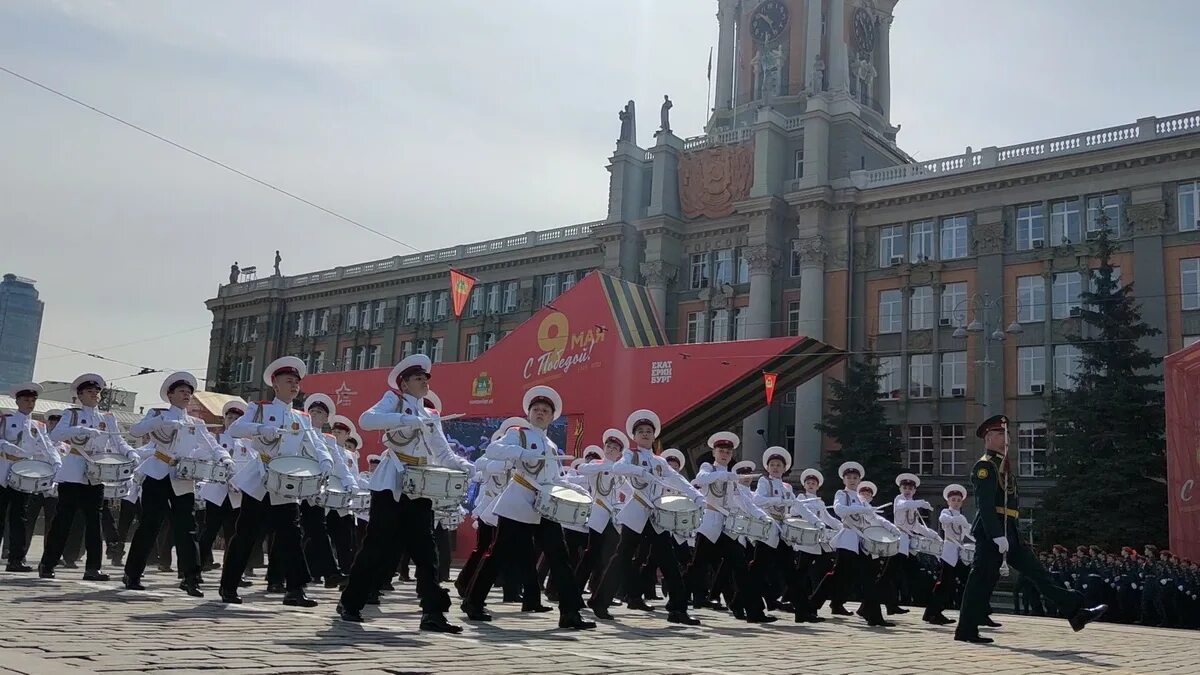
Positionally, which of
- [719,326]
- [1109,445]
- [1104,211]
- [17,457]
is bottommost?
[17,457]

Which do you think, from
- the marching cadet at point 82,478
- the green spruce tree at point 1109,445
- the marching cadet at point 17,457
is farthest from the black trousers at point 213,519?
the green spruce tree at point 1109,445

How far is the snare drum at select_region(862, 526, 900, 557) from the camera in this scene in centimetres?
1363

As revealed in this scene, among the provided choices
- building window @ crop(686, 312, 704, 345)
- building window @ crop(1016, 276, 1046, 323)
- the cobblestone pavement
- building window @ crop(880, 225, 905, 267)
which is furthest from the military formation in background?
building window @ crop(686, 312, 704, 345)

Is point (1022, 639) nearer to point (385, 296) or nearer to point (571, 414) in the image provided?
point (571, 414)

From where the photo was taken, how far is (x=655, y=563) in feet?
39.0

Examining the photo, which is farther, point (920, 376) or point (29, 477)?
point (920, 376)

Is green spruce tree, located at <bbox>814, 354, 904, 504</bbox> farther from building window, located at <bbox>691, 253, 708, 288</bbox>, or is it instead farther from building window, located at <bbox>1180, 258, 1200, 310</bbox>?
building window, located at <bbox>1180, 258, 1200, 310</bbox>

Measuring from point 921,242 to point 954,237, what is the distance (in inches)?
54.0

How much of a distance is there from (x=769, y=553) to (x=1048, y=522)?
22885mm

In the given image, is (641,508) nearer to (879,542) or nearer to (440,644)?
(879,542)

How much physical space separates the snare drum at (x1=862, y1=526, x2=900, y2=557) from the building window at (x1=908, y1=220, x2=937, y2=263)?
1278 inches

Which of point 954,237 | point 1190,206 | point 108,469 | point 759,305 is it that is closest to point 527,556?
point 108,469

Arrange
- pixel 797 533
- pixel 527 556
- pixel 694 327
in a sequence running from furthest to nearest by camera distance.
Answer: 1. pixel 694 327
2. pixel 797 533
3. pixel 527 556

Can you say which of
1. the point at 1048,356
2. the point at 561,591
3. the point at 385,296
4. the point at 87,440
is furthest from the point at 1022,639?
the point at 385,296
